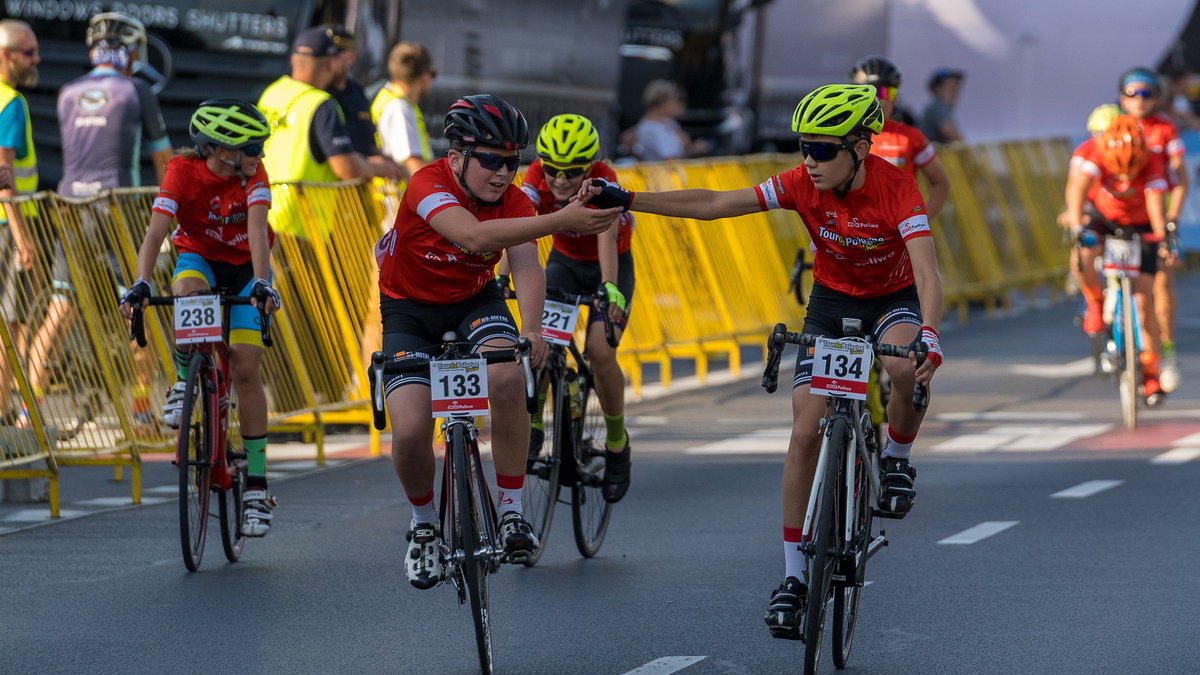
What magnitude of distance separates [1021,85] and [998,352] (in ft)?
38.2

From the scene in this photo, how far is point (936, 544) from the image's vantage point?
9562 mm

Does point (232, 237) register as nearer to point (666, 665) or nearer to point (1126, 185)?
point (666, 665)

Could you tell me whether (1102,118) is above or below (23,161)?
above

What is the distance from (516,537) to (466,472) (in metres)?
0.44

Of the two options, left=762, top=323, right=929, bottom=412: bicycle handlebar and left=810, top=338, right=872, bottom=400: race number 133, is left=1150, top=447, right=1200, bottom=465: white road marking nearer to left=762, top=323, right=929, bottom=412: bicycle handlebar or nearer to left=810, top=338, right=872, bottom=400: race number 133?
left=762, top=323, right=929, bottom=412: bicycle handlebar

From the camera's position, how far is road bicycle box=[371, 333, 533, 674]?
6.84 metres

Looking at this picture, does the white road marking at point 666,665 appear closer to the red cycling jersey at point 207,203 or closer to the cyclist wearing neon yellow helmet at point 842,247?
the cyclist wearing neon yellow helmet at point 842,247

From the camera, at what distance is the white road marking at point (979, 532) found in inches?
380

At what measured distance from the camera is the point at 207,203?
29.9 feet

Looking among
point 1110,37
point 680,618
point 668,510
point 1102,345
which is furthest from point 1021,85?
point 680,618

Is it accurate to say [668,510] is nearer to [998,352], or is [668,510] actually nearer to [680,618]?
[680,618]

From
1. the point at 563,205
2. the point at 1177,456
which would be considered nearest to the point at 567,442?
the point at 563,205

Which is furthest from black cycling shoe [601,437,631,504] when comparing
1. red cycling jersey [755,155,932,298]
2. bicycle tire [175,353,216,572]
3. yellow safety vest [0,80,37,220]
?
yellow safety vest [0,80,37,220]

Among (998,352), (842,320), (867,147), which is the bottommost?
(998,352)
